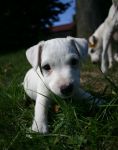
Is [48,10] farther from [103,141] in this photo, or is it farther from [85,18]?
[103,141]

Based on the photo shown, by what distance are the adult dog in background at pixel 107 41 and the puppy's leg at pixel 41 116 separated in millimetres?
3692

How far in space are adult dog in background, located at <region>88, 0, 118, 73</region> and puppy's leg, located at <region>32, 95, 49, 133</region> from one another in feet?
12.1

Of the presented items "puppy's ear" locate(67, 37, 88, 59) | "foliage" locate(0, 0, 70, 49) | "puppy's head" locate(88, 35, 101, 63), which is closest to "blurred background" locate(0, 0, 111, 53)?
"foliage" locate(0, 0, 70, 49)

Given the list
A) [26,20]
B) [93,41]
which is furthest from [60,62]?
[26,20]

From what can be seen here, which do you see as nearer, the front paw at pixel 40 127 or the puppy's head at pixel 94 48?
the front paw at pixel 40 127

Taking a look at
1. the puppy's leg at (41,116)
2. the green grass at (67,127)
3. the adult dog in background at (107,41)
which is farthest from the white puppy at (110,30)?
the puppy's leg at (41,116)

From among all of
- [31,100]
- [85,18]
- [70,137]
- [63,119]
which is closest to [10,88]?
[31,100]

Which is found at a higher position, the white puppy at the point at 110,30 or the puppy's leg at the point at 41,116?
the puppy's leg at the point at 41,116

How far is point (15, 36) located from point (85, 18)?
9.08m

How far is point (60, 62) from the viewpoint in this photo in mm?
3709

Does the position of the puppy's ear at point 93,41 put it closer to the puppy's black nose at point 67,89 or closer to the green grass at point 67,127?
the green grass at point 67,127

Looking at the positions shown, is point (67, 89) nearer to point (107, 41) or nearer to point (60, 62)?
point (60, 62)

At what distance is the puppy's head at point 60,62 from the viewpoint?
11.6ft

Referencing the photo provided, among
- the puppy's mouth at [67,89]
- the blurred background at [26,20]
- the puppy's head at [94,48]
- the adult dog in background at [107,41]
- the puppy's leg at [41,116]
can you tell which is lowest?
the blurred background at [26,20]
